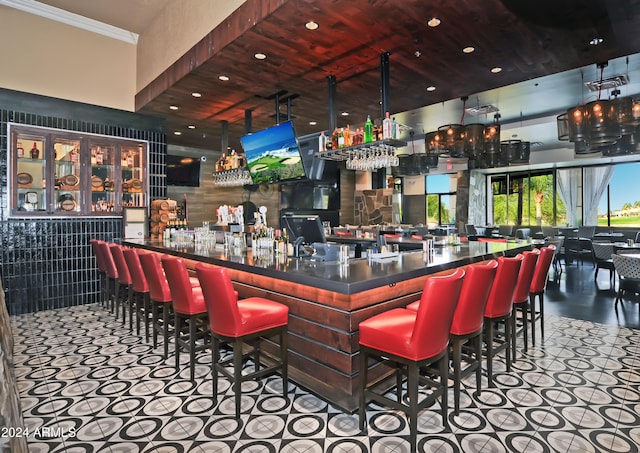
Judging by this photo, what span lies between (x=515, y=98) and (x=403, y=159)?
291cm

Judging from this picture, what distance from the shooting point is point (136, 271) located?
399 cm

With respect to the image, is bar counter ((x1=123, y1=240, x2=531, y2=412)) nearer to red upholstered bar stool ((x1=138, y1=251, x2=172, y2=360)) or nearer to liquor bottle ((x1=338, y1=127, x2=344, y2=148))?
red upholstered bar stool ((x1=138, y1=251, x2=172, y2=360))

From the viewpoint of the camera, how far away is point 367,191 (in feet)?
45.3

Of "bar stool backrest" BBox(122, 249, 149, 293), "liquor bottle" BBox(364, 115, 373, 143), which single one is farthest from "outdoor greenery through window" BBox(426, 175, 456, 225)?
"bar stool backrest" BBox(122, 249, 149, 293)

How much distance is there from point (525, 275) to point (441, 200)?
1111 centimetres

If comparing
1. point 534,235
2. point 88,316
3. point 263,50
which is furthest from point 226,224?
point 534,235

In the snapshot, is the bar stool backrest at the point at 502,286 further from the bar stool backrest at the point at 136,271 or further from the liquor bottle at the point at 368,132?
the bar stool backrest at the point at 136,271

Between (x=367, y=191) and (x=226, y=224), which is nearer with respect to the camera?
(x=226, y=224)

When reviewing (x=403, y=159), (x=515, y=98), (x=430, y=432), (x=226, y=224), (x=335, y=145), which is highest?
(x=515, y=98)

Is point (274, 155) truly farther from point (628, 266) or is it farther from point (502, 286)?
point (628, 266)

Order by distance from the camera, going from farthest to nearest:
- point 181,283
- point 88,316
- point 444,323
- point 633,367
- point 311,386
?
point 88,316 → point 633,367 → point 181,283 → point 311,386 → point 444,323

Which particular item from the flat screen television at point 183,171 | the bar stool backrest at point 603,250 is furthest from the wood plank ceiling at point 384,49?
the bar stool backrest at point 603,250

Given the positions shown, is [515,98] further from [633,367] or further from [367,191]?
[367,191]

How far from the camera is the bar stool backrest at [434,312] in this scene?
6.78 feet
